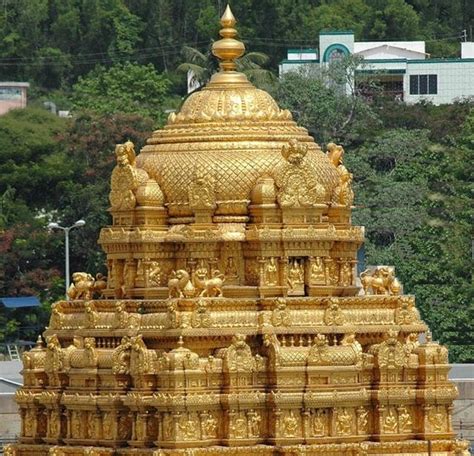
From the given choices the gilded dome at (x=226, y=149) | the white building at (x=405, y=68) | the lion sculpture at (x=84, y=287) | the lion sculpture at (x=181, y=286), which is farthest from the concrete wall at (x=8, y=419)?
the white building at (x=405, y=68)

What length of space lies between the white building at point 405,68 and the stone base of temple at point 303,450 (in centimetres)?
5088

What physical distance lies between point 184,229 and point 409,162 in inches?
1566

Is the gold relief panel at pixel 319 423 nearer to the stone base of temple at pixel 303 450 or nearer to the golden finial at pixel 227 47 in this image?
the stone base of temple at pixel 303 450

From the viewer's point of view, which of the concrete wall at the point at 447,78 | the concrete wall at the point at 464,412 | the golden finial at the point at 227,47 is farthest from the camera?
the concrete wall at the point at 447,78

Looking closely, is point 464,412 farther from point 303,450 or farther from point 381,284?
point 303,450

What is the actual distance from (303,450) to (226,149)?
4.34m

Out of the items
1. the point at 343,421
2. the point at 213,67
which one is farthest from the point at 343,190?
the point at 213,67

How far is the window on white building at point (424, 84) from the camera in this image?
122188 millimetres

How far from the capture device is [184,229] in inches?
2694

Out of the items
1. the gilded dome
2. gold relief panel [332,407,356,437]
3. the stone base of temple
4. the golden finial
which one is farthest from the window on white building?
gold relief panel [332,407,356,437]

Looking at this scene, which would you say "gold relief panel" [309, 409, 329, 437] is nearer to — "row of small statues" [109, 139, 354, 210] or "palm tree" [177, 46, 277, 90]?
"row of small statues" [109, 139, 354, 210]

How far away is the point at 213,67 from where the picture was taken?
112438 millimetres

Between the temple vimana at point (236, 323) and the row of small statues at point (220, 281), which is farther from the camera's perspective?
the row of small statues at point (220, 281)

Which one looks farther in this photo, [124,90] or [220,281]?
[124,90]
